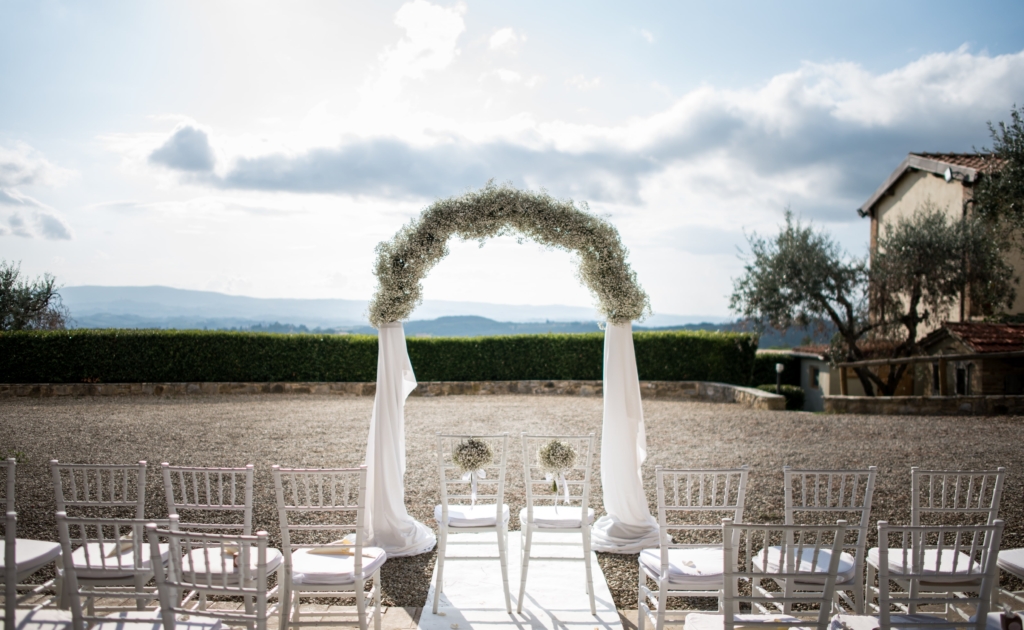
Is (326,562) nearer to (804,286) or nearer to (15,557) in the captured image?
(15,557)

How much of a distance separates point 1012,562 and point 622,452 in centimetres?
264

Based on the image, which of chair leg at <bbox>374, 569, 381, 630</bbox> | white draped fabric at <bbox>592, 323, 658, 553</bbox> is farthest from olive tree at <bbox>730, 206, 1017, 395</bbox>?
chair leg at <bbox>374, 569, 381, 630</bbox>

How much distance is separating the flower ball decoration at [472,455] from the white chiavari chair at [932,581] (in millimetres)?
2758

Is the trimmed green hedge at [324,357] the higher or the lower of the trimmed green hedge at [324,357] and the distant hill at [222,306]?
the lower

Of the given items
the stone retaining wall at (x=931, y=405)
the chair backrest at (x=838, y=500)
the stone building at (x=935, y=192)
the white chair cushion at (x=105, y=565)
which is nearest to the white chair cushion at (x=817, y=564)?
the chair backrest at (x=838, y=500)

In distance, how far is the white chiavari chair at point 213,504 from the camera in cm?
362

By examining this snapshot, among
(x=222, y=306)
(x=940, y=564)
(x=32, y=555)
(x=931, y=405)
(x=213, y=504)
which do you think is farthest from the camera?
(x=222, y=306)

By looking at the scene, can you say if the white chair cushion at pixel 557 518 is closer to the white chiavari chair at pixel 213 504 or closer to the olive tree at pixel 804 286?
the white chiavari chair at pixel 213 504

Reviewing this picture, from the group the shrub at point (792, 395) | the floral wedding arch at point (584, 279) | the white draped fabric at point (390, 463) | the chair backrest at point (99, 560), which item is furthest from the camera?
the shrub at point (792, 395)

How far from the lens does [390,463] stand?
17.3 ft

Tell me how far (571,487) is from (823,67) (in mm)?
7666

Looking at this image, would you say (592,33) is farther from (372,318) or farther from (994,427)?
(994,427)

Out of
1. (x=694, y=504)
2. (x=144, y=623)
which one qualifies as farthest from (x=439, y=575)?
(x=694, y=504)

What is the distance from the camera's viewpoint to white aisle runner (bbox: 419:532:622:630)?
4008 mm
